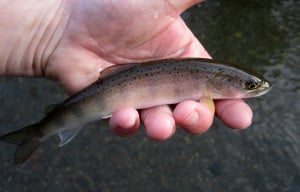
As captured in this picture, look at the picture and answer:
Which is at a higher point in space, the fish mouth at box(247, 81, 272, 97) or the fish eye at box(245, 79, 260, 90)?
the fish eye at box(245, 79, 260, 90)

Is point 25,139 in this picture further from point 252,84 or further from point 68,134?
point 252,84

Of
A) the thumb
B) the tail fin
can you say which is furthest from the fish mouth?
the tail fin

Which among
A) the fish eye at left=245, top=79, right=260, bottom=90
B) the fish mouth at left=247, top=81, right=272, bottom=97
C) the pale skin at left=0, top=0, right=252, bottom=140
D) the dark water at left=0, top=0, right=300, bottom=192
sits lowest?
→ the dark water at left=0, top=0, right=300, bottom=192

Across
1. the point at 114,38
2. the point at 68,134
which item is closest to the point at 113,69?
the point at 114,38

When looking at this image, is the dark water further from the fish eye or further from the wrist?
the fish eye

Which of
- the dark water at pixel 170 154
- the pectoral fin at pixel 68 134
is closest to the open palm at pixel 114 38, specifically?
the pectoral fin at pixel 68 134

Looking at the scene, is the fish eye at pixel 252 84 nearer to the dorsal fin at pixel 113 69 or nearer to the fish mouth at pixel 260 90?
the fish mouth at pixel 260 90
